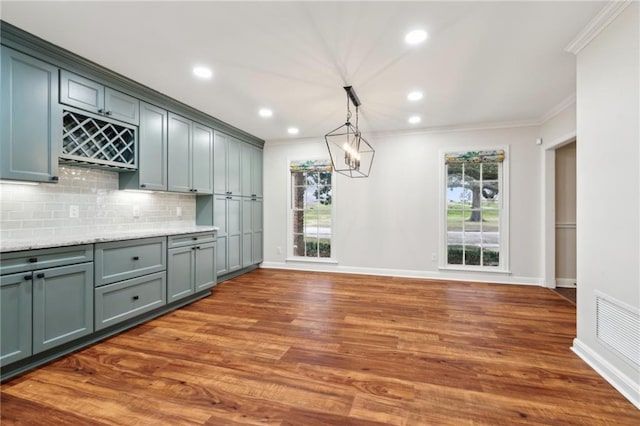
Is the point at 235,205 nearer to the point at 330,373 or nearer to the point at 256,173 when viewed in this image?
the point at 256,173

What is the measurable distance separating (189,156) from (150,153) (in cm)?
64

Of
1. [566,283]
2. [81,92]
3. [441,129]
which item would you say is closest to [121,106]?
[81,92]

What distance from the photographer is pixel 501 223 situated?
15.3 feet

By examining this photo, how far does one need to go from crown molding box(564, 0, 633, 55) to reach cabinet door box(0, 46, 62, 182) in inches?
166

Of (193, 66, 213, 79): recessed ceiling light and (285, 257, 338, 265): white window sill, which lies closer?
(193, 66, 213, 79): recessed ceiling light

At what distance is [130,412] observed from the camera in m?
1.70

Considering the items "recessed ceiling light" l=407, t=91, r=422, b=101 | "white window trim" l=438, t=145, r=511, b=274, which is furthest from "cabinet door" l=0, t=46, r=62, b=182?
"white window trim" l=438, t=145, r=511, b=274

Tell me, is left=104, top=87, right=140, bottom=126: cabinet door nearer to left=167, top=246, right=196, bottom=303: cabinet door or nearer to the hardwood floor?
left=167, top=246, right=196, bottom=303: cabinet door

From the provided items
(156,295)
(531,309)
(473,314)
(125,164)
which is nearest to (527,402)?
(473,314)

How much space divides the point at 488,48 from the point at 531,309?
2.92m

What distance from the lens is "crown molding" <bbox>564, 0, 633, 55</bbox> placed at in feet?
6.16

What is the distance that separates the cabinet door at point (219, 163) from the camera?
4.48 meters

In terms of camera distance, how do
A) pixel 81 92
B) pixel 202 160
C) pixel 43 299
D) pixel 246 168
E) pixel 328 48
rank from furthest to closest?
pixel 246 168 < pixel 202 160 < pixel 81 92 < pixel 328 48 < pixel 43 299

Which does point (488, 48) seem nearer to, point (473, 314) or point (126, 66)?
point (473, 314)
